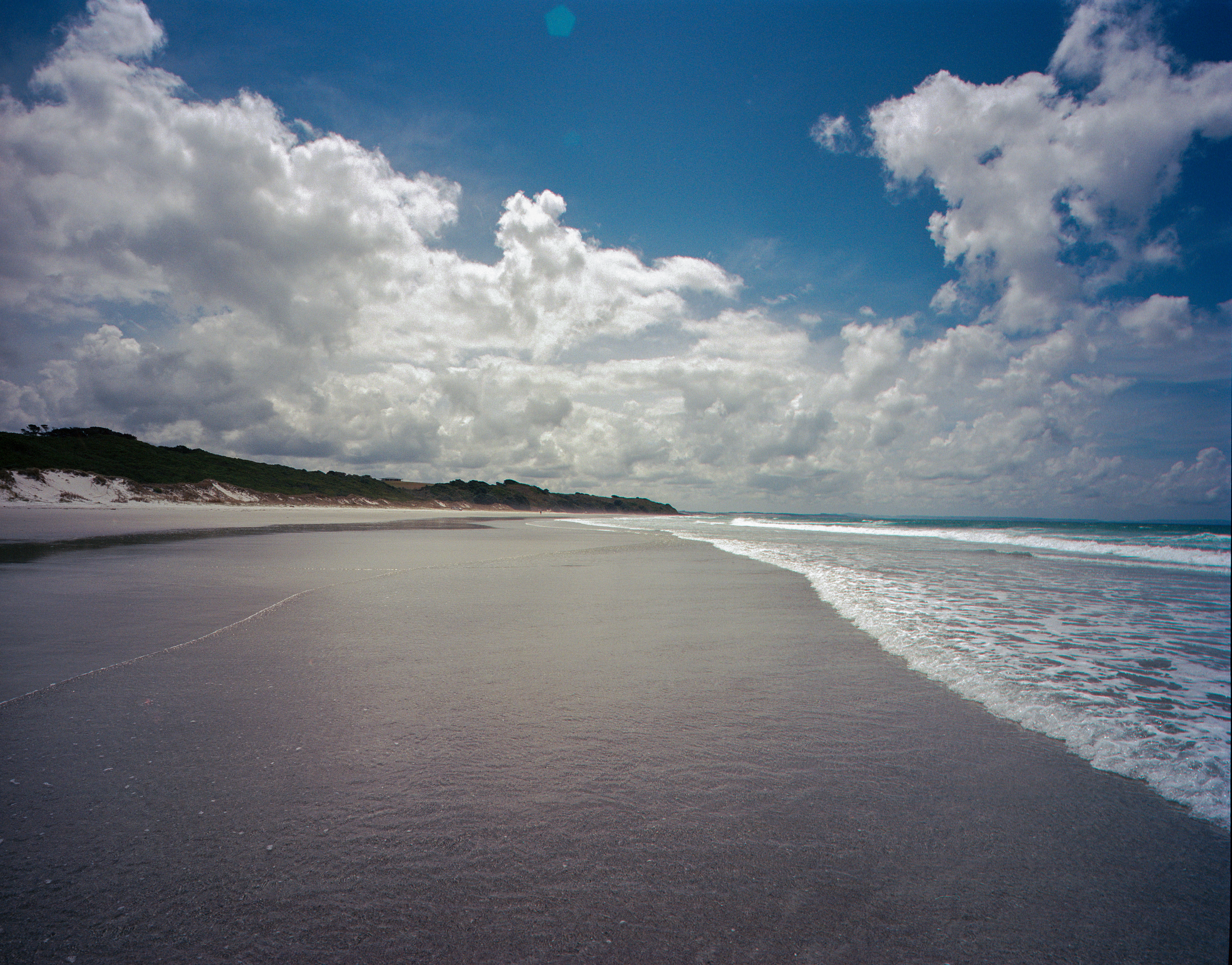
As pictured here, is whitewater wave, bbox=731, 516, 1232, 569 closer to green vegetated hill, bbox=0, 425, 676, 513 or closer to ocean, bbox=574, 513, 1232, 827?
ocean, bbox=574, 513, 1232, 827

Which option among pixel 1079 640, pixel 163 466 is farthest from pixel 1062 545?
pixel 163 466

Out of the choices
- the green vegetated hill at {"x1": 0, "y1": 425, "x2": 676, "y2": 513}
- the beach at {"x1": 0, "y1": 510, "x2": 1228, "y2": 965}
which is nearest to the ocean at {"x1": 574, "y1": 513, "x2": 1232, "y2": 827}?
the beach at {"x1": 0, "y1": 510, "x2": 1228, "y2": 965}

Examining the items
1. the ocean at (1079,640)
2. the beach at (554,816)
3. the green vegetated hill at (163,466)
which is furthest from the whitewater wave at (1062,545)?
the green vegetated hill at (163,466)

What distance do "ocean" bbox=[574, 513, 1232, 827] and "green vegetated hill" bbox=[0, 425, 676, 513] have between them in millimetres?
67891

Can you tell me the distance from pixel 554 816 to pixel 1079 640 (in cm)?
826

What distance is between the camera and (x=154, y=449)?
80.2 meters

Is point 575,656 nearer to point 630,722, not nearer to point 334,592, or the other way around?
point 630,722

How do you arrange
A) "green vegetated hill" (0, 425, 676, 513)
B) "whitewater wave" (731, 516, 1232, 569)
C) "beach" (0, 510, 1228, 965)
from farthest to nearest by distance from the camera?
"green vegetated hill" (0, 425, 676, 513)
"whitewater wave" (731, 516, 1232, 569)
"beach" (0, 510, 1228, 965)

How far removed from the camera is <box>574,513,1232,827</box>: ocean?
14.7ft

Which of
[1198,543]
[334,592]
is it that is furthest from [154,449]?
[1198,543]

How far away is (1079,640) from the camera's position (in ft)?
26.1

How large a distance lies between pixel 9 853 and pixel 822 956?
373cm

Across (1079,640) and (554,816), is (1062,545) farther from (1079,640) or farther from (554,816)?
(554,816)

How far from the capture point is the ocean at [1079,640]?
14.7 ft
